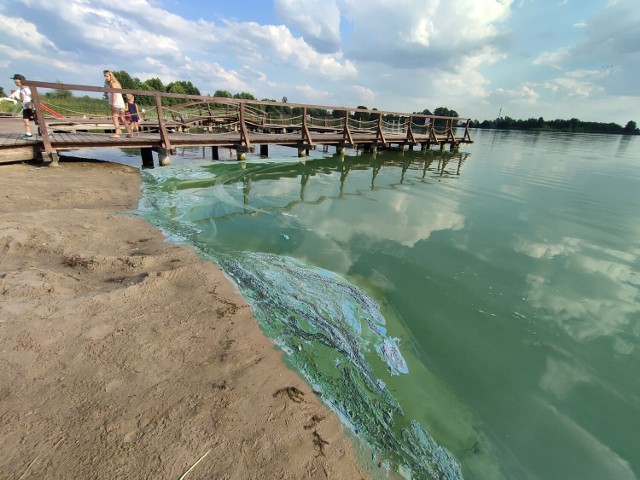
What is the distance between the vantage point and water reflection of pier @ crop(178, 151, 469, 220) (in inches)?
328

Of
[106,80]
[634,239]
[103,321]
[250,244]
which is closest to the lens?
[103,321]

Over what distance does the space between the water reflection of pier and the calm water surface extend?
0.24 m

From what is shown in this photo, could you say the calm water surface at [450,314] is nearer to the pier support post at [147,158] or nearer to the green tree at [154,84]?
the pier support post at [147,158]

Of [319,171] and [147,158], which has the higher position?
[147,158]

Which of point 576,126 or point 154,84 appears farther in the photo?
point 576,126

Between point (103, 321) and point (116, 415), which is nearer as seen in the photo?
point (116, 415)

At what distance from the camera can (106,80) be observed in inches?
368

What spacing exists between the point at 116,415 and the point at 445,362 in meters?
2.77

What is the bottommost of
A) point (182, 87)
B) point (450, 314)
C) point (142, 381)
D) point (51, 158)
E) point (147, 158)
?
point (450, 314)

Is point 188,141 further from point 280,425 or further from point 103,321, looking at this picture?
point 280,425

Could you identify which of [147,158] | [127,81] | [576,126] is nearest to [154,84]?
[127,81]

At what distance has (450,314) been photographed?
3781mm

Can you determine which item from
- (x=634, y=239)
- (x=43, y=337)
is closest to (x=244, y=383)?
(x=43, y=337)

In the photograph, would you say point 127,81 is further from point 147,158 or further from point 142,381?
point 142,381
